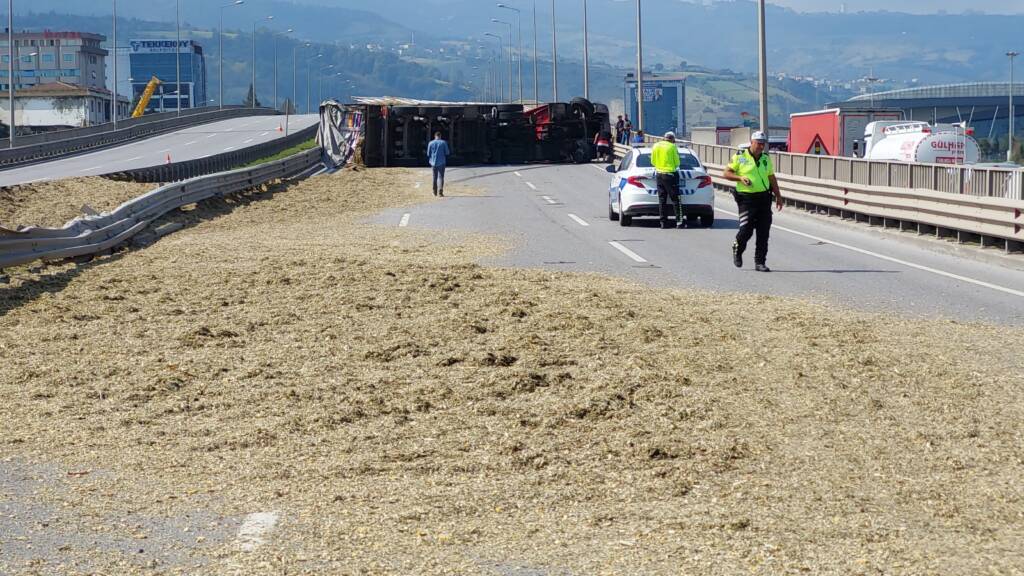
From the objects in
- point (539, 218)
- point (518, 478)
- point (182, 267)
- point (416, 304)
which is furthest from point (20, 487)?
point (539, 218)

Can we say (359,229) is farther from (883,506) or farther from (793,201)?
(883,506)

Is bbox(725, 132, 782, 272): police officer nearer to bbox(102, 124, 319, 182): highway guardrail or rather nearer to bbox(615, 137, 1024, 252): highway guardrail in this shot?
bbox(615, 137, 1024, 252): highway guardrail

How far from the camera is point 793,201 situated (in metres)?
29.6

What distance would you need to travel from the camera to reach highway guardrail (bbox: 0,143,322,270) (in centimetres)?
1483

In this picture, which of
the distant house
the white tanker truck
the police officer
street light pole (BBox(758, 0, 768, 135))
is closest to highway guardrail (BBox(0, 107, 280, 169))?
street light pole (BBox(758, 0, 768, 135))

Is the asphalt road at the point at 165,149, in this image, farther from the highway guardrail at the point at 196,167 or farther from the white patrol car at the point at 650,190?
the white patrol car at the point at 650,190

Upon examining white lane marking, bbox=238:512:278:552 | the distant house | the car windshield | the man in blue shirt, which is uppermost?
the distant house

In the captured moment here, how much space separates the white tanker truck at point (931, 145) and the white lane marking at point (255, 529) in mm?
33959

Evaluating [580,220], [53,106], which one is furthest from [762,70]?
[53,106]

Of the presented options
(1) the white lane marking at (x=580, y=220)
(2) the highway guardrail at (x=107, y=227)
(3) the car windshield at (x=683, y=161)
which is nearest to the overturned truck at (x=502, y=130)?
(2) the highway guardrail at (x=107, y=227)

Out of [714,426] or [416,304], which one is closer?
[714,426]

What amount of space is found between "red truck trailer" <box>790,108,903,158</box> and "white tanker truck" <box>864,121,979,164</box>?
16.7 ft

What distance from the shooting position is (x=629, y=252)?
1864cm

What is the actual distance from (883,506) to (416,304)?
7.09 metres
